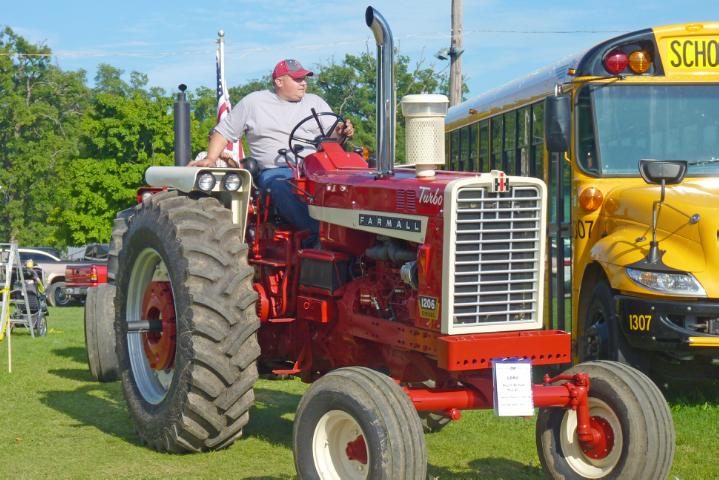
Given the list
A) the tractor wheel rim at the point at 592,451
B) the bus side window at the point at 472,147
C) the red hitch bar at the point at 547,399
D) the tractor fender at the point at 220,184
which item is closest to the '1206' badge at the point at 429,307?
the red hitch bar at the point at 547,399

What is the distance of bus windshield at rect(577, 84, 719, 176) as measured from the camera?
8.87m

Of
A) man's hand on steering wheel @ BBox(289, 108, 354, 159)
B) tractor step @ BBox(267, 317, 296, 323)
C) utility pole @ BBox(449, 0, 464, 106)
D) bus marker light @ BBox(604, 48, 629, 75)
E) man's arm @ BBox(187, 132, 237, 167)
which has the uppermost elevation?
utility pole @ BBox(449, 0, 464, 106)

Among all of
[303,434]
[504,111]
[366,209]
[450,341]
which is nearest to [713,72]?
[504,111]

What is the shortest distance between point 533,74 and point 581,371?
5.93 metres

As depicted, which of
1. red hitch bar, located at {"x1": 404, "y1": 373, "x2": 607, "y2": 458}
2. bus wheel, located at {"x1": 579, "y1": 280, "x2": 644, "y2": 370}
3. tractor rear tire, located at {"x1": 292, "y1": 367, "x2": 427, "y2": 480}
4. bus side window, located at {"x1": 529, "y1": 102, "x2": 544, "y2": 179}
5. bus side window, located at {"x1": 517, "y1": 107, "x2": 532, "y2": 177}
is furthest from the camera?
bus side window, located at {"x1": 517, "y1": 107, "x2": 532, "y2": 177}

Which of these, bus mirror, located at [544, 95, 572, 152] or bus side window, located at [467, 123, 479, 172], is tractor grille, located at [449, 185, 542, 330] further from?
bus side window, located at [467, 123, 479, 172]

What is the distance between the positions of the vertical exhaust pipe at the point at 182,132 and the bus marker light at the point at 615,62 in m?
4.60

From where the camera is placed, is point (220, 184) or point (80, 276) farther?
point (80, 276)

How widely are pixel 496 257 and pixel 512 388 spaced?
70 centimetres

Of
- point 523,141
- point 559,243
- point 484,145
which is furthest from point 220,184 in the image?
point 484,145

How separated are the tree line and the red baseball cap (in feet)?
69.2

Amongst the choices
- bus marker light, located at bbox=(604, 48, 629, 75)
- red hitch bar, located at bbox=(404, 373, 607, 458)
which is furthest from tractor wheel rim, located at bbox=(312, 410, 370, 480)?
bus marker light, located at bbox=(604, 48, 629, 75)

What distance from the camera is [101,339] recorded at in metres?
9.91

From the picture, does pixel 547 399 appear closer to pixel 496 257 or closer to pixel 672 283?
pixel 496 257
